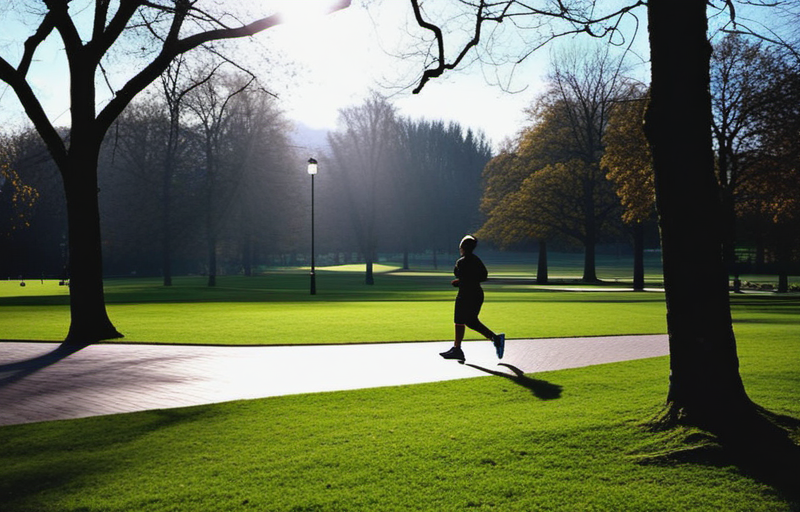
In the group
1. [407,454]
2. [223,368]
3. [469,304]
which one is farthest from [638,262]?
[407,454]

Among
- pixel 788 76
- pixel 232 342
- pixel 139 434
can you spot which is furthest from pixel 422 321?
pixel 788 76

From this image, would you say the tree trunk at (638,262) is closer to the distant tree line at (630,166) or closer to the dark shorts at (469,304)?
Result: the distant tree line at (630,166)

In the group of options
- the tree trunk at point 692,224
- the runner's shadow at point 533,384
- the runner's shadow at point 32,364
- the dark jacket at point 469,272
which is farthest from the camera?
the dark jacket at point 469,272

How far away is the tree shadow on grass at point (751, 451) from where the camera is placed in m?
4.79

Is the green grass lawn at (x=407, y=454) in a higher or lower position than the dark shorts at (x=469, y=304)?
lower

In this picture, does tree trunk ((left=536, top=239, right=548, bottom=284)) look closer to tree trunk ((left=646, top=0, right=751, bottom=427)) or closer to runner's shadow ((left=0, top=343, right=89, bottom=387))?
runner's shadow ((left=0, top=343, right=89, bottom=387))

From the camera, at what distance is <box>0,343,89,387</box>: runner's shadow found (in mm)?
9031

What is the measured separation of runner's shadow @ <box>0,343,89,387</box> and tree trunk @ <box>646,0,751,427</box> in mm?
8066

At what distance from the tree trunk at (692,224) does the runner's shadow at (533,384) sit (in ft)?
6.90

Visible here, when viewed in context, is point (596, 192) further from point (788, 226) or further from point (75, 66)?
point (75, 66)

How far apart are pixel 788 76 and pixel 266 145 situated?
33357 mm

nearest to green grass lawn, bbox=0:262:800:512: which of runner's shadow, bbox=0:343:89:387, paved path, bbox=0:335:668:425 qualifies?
paved path, bbox=0:335:668:425

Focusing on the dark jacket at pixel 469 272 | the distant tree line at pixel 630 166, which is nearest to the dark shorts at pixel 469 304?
the dark jacket at pixel 469 272

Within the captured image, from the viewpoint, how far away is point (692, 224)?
5578mm
